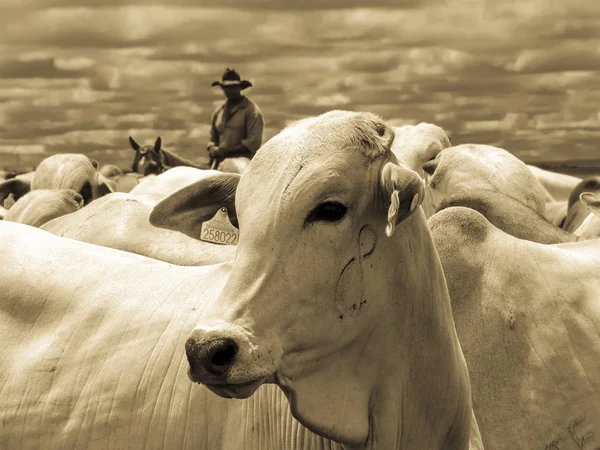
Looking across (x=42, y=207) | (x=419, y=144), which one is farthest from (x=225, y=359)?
(x=42, y=207)

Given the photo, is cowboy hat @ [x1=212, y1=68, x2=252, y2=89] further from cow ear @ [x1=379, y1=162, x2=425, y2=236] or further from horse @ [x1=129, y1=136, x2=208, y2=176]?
cow ear @ [x1=379, y1=162, x2=425, y2=236]

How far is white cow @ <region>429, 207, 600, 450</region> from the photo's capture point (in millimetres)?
5152

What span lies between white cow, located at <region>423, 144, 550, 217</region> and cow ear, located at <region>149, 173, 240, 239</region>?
3.40 m

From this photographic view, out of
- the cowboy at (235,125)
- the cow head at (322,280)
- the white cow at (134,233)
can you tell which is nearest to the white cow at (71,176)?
the cowboy at (235,125)

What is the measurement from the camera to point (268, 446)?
3.99 meters

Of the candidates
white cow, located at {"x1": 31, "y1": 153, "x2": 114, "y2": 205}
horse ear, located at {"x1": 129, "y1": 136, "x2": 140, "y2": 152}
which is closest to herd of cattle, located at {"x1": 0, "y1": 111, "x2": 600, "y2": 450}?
white cow, located at {"x1": 31, "y1": 153, "x2": 114, "y2": 205}

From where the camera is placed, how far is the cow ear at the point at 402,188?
3.64 meters

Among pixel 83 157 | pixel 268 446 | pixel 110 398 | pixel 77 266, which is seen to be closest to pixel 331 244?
pixel 268 446

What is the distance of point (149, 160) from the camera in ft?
54.7

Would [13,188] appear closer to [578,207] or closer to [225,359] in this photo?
[578,207]

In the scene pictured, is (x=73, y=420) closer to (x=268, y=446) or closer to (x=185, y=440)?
(x=185, y=440)

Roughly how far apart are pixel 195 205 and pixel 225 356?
1.00 meters

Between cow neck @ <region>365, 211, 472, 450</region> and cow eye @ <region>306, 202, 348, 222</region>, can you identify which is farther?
cow neck @ <region>365, 211, 472, 450</region>

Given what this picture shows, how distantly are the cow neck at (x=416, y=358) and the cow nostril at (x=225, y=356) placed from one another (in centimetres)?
57
